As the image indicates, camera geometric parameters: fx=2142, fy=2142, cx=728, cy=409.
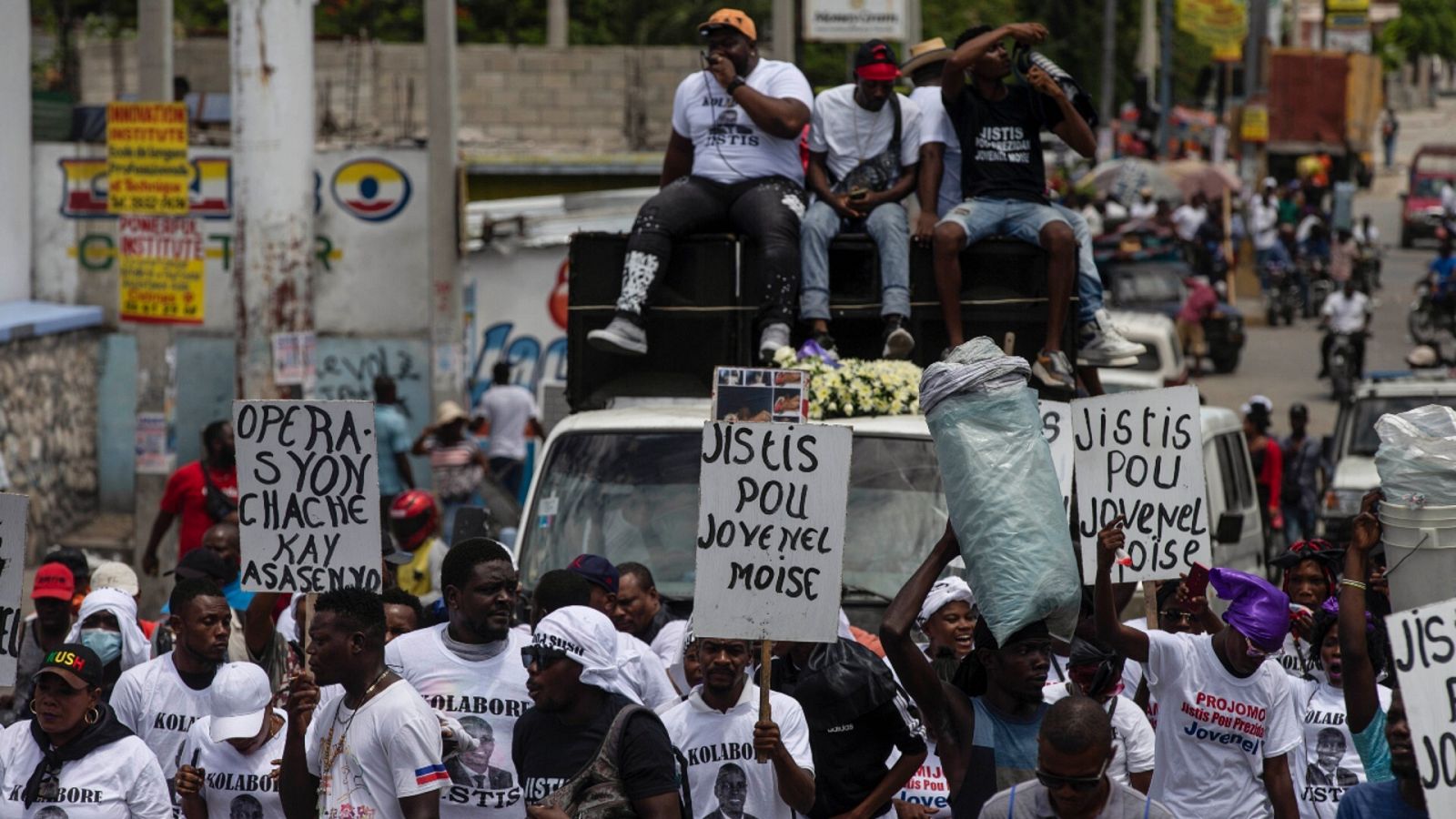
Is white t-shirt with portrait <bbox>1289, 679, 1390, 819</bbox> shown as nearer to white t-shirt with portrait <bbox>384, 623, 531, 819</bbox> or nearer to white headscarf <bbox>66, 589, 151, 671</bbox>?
white t-shirt with portrait <bbox>384, 623, 531, 819</bbox>

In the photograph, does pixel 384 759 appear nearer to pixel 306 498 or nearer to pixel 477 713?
pixel 477 713

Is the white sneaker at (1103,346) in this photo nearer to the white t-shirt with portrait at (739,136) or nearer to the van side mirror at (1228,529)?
the van side mirror at (1228,529)

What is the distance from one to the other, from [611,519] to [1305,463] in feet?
32.3

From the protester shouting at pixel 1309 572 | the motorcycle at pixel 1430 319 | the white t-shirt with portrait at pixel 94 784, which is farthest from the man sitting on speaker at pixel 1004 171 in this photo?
the motorcycle at pixel 1430 319

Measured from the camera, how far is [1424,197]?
5194 cm

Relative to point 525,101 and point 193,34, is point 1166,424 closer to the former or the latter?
point 525,101

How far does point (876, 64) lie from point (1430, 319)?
25.6m

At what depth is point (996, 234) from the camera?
1001 cm

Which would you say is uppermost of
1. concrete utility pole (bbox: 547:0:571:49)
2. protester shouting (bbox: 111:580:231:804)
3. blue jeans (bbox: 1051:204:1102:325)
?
concrete utility pole (bbox: 547:0:571:49)

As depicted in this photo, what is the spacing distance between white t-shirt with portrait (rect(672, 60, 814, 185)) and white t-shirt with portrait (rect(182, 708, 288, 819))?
4247mm

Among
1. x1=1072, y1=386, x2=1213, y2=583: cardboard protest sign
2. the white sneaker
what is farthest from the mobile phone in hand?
the white sneaker

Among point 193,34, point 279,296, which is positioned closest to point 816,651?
point 279,296

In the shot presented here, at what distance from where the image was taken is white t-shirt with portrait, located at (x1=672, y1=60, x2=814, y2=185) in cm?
1027

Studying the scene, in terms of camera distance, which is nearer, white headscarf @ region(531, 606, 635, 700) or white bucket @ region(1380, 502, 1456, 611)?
white bucket @ region(1380, 502, 1456, 611)
